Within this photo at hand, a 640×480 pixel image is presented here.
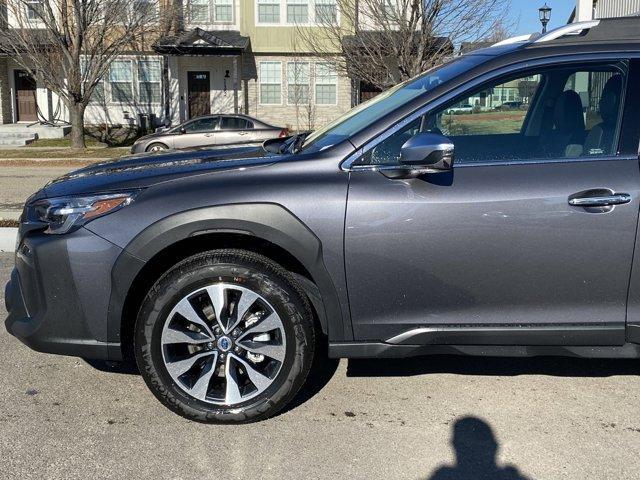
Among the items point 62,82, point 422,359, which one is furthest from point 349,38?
point 422,359

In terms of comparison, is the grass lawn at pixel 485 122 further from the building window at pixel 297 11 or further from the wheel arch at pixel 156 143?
the building window at pixel 297 11

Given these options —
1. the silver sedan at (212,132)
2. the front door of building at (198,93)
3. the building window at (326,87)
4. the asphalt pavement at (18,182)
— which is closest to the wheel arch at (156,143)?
the silver sedan at (212,132)

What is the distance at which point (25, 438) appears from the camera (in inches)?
130

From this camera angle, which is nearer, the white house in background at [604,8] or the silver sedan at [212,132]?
the white house in background at [604,8]

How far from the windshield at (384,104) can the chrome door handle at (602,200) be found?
2.95 feet

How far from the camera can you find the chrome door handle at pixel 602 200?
3205mm

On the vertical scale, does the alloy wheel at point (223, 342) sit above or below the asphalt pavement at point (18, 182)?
above

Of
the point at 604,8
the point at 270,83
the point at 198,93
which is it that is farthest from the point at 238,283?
the point at 198,93

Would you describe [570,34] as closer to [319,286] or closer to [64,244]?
[319,286]

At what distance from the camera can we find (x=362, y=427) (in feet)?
11.3

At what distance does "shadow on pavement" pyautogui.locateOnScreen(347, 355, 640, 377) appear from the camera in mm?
4105

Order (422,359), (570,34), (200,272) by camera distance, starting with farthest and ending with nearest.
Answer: (422,359) → (570,34) → (200,272)

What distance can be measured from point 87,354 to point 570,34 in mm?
3062

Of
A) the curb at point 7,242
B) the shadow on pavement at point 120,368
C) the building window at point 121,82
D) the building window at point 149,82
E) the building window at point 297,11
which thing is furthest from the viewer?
the building window at point 121,82
